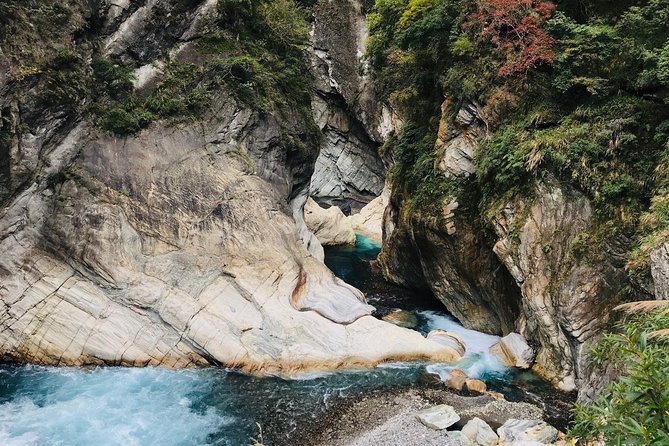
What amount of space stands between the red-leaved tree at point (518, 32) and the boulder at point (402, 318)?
30.6 feet

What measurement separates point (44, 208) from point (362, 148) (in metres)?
31.1

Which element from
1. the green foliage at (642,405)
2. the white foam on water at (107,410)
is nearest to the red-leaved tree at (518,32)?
the green foliage at (642,405)

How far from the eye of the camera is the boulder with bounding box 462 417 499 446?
9883mm

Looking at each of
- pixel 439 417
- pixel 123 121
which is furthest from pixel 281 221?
pixel 439 417

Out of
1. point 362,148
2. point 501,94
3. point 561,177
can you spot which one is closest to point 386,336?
point 561,177

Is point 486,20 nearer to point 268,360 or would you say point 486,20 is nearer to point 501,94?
point 501,94

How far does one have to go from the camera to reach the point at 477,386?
41.3ft

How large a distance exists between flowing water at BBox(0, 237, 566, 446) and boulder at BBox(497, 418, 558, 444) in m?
1.08

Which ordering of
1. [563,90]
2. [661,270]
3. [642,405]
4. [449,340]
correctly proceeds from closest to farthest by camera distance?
[642,405]
[661,270]
[563,90]
[449,340]

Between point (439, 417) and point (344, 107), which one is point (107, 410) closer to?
point (439, 417)

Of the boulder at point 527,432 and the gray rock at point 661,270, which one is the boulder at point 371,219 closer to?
the boulder at point 527,432

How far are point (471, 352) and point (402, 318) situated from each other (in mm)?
3455

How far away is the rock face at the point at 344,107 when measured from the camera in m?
36.3

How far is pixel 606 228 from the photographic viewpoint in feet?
36.5
